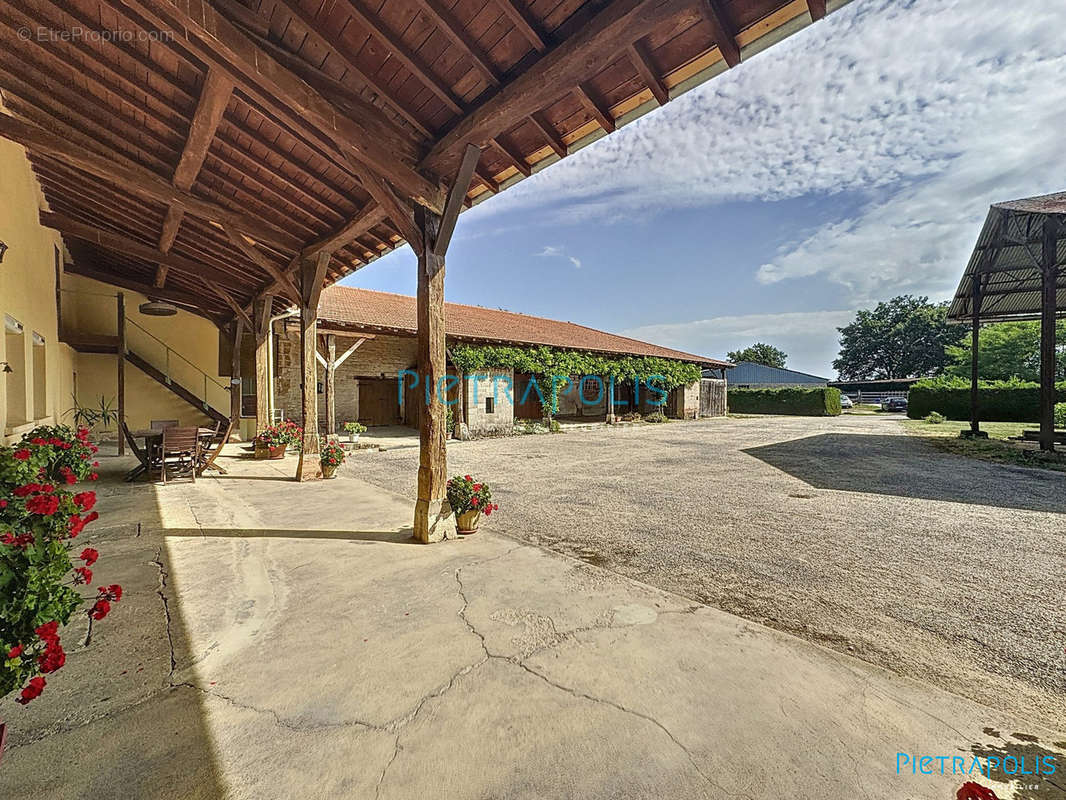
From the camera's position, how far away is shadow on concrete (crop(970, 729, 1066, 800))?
4.50ft

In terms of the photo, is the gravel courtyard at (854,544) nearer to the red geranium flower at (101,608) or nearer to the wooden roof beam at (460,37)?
the red geranium flower at (101,608)

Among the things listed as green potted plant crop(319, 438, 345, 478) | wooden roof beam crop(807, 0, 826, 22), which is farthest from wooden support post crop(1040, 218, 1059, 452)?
green potted plant crop(319, 438, 345, 478)

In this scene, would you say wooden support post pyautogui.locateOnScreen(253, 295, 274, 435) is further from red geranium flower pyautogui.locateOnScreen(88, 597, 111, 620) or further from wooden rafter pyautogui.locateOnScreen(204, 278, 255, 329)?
red geranium flower pyautogui.locateOnScreen(88, 597, 111, 620)

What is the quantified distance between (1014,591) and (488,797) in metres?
3.57

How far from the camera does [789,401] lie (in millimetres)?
26016

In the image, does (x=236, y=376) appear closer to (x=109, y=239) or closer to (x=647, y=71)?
(x=109, y=239)

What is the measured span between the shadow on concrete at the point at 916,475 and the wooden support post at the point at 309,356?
7317 millimetres

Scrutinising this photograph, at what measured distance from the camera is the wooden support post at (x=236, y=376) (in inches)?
423

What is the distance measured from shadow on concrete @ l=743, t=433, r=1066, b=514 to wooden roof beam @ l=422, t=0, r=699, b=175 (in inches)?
231

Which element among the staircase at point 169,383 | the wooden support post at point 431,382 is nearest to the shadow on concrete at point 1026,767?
the wooden support post at point 431,382

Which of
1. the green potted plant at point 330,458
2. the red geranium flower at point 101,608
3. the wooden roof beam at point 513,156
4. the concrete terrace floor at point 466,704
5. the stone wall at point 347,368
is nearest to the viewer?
the concrete terrace floor at point 466,704

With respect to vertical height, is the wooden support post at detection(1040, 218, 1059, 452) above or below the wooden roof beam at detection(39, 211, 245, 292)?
below

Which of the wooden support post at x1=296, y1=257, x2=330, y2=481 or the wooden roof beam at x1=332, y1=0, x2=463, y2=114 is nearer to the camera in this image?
the wooden roof beam at x1=332, y1=0, x2=463, y2=114

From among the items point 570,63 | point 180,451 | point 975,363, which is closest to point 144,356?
point 180,451
